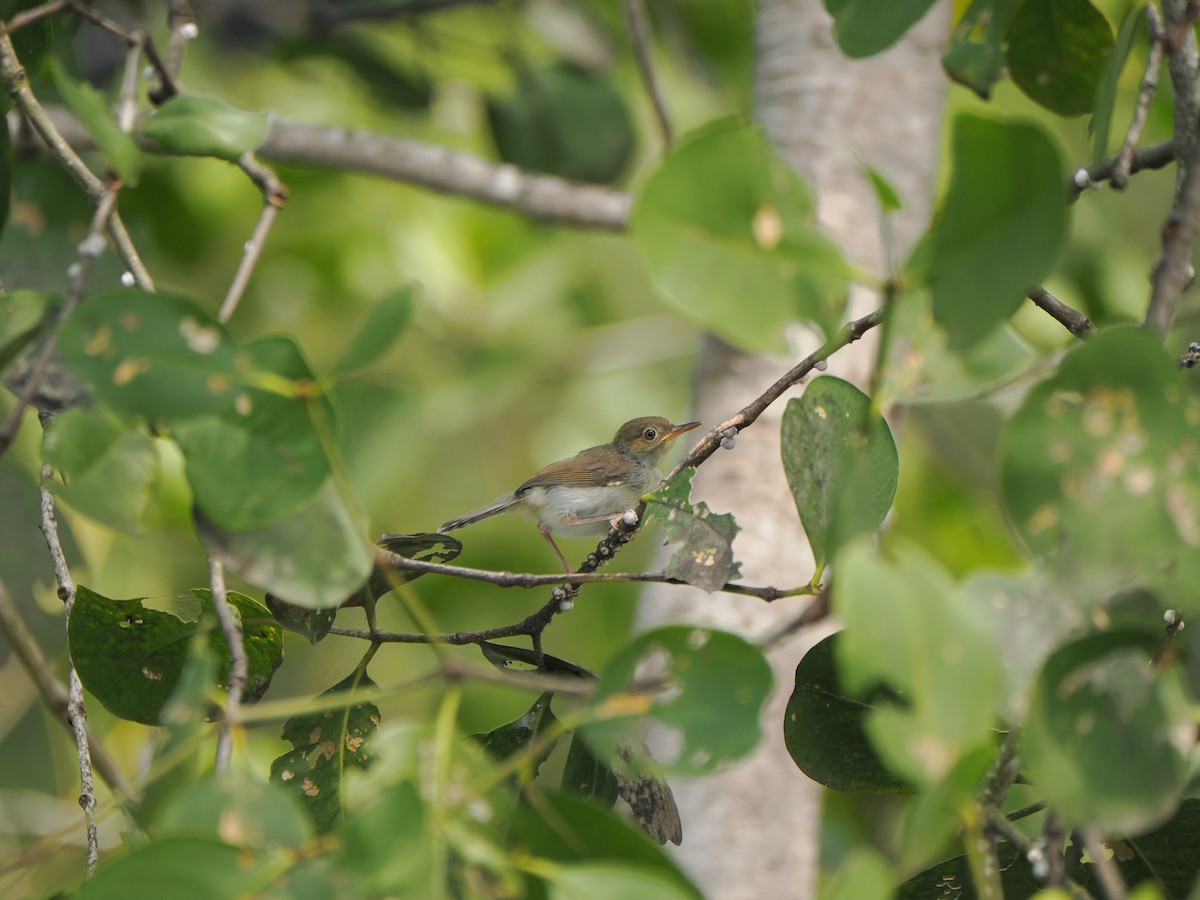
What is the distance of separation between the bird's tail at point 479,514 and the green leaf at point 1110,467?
1.63m

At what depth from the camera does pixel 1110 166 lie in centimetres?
102

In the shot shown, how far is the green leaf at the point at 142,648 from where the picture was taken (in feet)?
3.57

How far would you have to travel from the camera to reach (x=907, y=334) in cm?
66

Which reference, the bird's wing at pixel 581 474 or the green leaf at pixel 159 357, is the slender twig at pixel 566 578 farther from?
the bird's wing at pixel 581 474

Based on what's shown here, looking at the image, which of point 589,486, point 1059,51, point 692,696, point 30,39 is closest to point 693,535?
point 692,696

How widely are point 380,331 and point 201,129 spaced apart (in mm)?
453

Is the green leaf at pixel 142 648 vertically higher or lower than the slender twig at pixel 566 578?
lower

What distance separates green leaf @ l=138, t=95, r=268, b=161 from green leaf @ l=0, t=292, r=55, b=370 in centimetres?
18

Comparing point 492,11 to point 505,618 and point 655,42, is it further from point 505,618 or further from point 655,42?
point 505,618

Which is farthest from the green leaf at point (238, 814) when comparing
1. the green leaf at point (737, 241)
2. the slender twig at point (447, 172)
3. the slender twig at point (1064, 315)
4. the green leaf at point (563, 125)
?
the green leaf at point (563, 125)

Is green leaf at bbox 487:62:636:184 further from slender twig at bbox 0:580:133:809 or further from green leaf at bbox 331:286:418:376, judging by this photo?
green leaf at bbox 331:286:418:376

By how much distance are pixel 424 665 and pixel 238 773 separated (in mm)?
3152

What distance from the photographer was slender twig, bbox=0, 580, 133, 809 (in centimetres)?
99

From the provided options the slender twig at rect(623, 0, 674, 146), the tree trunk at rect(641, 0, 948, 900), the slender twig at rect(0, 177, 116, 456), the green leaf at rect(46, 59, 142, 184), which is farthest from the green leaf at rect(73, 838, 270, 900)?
the slender twig at rect(623, 0, 674, 146)
